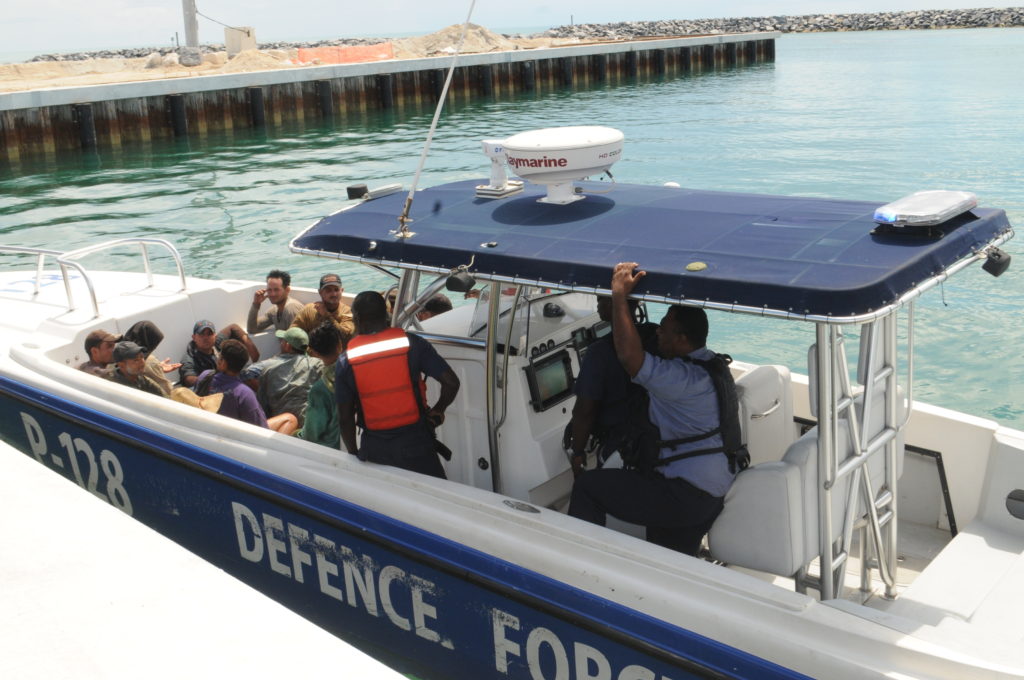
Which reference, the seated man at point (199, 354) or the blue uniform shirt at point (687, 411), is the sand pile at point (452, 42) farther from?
the blue uniform shirt at point (687, 411)

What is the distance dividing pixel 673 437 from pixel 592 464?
0.80 meters

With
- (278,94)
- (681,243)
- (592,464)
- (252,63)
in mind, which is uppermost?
(252,63)

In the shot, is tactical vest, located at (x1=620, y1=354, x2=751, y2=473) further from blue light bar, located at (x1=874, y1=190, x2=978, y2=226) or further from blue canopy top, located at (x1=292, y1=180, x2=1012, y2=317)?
blue light bar, located at (x1=874, y1=190, x2=978, y2=226)

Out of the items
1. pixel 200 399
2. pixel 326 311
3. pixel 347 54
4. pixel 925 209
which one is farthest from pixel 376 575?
pixel 347 54

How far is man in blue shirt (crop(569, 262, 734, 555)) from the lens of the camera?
125 inches

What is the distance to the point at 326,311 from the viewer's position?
19.9ft

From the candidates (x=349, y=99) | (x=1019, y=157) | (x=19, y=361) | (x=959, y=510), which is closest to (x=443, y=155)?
(x=349, y=99)

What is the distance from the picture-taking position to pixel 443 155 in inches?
933

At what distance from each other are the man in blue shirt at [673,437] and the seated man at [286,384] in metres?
2.23

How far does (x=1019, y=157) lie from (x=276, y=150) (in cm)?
1741

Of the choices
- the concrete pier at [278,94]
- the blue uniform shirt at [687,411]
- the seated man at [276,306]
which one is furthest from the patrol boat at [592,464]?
the concrete pier at [278,94]

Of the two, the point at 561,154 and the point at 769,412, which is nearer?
the point at 561,154

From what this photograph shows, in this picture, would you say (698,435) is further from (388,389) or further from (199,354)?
(199,354)

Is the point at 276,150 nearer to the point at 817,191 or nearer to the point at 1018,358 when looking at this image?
the point at 817,191
